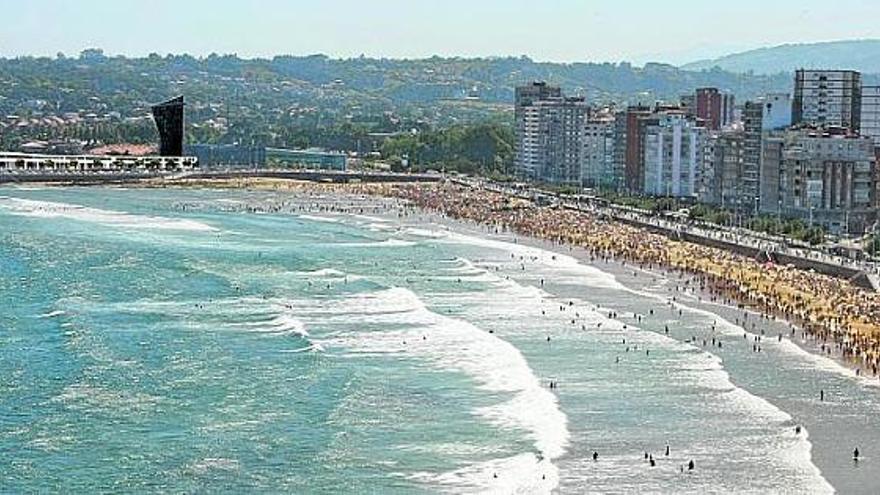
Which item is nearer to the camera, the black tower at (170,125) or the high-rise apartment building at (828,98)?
Result: the high-rise apartment building at (828,98)

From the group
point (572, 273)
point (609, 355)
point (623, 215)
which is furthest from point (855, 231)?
point (609, 355)

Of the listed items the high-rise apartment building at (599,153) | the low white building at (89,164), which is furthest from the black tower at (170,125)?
the high-rise apartment building at (599,153)

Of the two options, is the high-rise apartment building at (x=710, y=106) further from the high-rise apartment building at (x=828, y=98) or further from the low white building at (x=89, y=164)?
the low white building at (x=89, y=164)

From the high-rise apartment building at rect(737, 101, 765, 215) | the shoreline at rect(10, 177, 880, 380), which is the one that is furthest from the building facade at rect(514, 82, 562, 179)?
the high-rise apartment building at rect(737, 101, 765, 215)

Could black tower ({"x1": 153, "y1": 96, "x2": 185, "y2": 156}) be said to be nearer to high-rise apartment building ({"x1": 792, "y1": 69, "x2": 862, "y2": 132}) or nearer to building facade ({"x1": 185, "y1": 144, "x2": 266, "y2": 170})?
building facade ({"x1": 185, "y1": 144, "x2": 266, "y2": 170})

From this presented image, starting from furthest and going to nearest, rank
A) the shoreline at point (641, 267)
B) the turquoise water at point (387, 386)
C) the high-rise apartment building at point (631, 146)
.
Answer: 1. the high-rise apartment building at point (631, 146)
2. the shoreline at point (641, 267)
3. the turquoise water at point (387, 386)

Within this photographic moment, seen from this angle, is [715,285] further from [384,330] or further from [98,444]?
[98,444]
